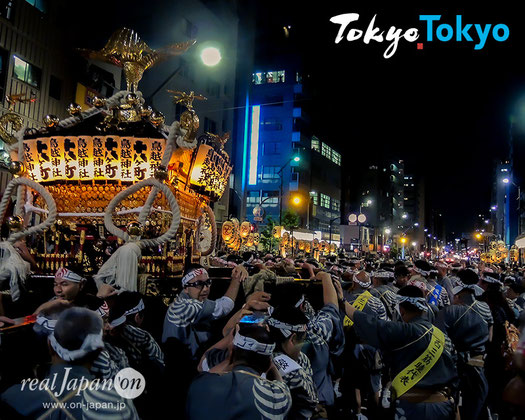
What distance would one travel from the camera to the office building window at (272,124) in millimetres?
60562

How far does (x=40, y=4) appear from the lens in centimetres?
1925

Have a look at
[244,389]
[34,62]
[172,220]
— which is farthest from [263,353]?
[34,62]

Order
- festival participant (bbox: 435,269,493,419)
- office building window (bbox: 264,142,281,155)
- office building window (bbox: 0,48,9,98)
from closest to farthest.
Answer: festival participant (bbox: 435,269,493,419) < office building window (bbox: 0,48,9,98) < office building window (bbox: 264,142,281,155)

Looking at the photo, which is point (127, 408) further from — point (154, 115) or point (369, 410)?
point (154, 115)

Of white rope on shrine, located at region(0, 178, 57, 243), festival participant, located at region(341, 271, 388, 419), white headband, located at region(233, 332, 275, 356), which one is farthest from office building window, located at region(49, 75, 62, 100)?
white headband, located at region(233, 332, 275, 356)

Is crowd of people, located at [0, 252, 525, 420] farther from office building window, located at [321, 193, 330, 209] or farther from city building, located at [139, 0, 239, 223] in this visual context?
office building window, located at [321, 193, 330, 209]

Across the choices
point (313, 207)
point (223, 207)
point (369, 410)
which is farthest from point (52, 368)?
point (313, 207)

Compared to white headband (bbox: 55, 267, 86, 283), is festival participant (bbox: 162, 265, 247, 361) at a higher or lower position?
lower

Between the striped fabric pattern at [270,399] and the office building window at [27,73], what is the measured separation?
1979 cm

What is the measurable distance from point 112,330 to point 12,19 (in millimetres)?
19106

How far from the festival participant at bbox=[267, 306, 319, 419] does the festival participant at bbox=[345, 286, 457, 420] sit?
4.37 ft

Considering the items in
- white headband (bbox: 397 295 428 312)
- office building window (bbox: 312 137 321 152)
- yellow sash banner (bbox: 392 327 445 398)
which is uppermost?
office building window (bbox: 312 137 321 152)

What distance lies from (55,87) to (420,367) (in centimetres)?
2126

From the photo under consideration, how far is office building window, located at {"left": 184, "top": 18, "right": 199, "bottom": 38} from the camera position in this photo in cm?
3256
